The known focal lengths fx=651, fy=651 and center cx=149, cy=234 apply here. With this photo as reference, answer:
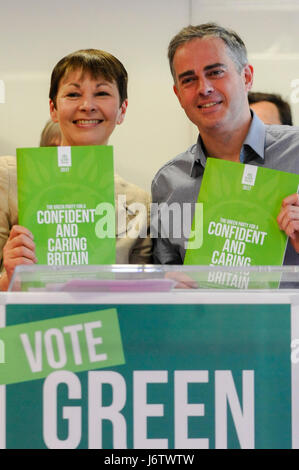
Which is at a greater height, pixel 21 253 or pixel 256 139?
pixel 256 139

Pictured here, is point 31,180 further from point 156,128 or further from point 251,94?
point 251,94

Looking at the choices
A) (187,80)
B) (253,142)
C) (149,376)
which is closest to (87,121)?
(187,80)

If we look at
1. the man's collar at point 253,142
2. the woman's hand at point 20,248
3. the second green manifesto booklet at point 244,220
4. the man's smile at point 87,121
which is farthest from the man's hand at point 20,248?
the man's collar at point 253,142

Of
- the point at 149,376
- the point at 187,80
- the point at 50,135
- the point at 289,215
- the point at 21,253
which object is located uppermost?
the point at 187,80

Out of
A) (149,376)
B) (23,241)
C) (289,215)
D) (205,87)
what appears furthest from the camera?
(205,87)

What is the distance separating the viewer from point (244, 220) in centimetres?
190

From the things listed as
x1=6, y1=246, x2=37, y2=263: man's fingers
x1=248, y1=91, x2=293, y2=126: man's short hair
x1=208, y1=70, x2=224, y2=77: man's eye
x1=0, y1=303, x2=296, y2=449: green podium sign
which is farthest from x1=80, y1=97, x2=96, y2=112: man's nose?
x1=0, y1=303, x2=296, y2=449: green podium sign

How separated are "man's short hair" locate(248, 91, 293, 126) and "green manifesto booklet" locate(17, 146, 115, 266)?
1.21 meters

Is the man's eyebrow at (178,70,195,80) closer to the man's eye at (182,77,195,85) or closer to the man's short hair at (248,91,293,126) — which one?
the man's eye at (182,77,195,85)

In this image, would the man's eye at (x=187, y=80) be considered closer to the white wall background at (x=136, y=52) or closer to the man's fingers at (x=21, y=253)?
the white wall background at (x=136, y=52)

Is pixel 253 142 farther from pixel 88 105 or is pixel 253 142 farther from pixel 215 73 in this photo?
pixel 88 105

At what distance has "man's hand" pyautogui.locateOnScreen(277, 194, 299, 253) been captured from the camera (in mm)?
1871

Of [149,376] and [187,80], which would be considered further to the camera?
[187,80]

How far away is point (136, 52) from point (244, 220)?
1.44 meters
